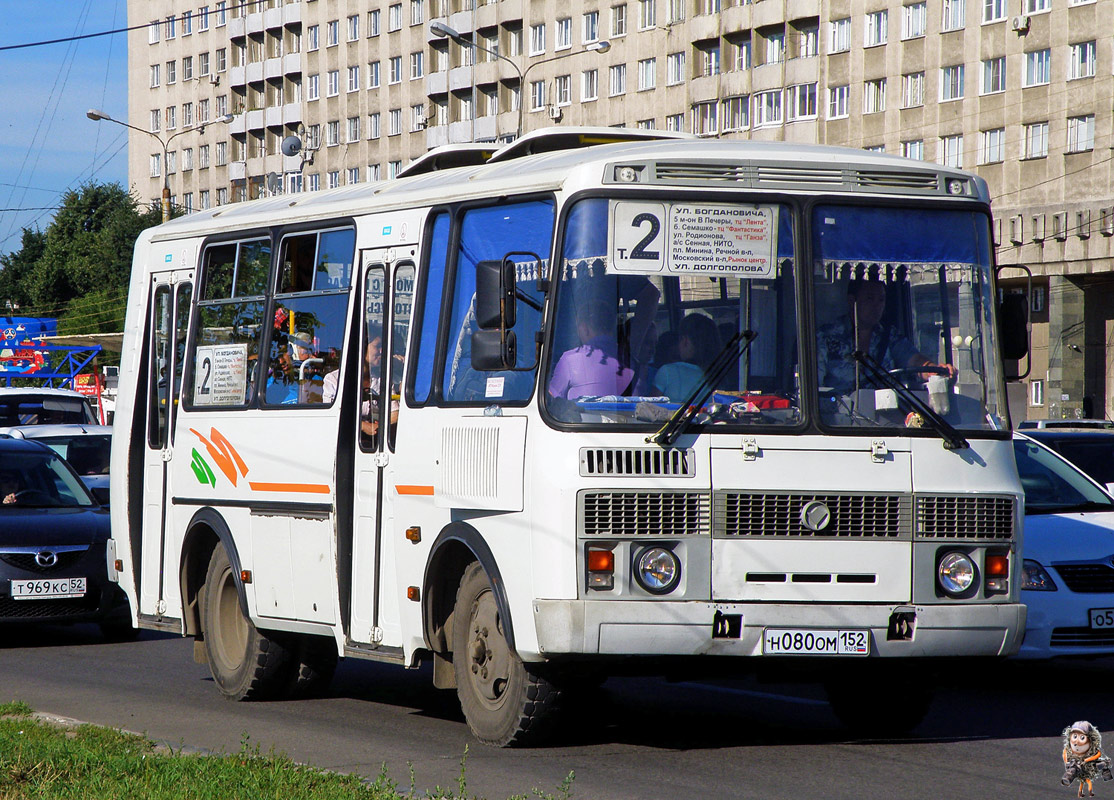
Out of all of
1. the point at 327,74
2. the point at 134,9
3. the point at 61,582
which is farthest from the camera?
the point at 134,9

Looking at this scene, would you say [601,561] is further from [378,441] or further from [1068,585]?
[1068,585]

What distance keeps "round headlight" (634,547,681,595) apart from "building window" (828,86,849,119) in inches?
2224

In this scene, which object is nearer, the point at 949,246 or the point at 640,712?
the point at 949,246

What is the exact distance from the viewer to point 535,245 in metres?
8.70

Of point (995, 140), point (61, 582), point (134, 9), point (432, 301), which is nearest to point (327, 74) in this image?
point (134, 9)

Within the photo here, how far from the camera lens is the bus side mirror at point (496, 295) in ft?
27.1

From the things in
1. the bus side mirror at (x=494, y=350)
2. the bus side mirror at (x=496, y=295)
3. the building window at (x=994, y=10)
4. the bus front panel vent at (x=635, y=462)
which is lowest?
the bus front panel vent at (x=635, y=462)

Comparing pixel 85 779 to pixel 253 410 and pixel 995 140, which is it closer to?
pixel 253 410

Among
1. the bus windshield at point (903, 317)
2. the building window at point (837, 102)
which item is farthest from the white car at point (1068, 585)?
the building window at point (837, 102)

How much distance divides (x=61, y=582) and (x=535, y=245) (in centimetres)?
781

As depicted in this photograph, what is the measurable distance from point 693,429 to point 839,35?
187 feet

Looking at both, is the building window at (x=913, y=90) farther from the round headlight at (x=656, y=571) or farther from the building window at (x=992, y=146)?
the round headlight at (x=656, y=571)

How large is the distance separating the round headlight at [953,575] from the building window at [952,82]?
171 feet

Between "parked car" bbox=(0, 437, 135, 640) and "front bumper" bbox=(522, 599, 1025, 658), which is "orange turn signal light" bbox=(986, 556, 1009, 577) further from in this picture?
"parked car" bbox=(0, 437, 135, 640)
